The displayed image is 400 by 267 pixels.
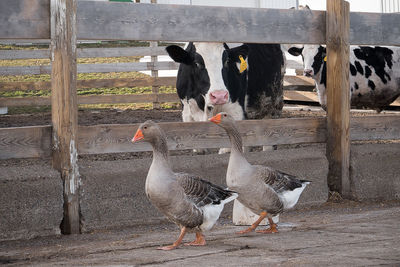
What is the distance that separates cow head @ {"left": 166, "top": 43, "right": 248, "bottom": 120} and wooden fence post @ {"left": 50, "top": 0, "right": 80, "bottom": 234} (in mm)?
2083

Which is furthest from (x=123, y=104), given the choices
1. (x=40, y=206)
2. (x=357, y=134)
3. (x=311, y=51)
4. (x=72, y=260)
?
(x=72, y=260)

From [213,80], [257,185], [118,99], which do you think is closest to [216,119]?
[257,185]

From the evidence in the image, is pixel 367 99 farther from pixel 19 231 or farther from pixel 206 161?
pixel 19 231

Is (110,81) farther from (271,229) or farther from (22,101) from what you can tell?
(271,229)

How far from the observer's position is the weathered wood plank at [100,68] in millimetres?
15227

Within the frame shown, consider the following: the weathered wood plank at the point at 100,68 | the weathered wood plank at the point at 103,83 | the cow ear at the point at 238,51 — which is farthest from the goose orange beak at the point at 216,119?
the weathered wood plank at the point at 100,68

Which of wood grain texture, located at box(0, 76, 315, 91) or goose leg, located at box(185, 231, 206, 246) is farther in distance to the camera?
wood grain texture, located at box(0, 76, 315, 91)

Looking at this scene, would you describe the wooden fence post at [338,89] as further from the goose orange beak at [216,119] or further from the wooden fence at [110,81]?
the wooden fence at [110,81]

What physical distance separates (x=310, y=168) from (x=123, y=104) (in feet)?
34.7

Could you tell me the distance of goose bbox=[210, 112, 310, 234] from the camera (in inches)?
219

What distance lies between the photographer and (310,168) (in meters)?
7.18

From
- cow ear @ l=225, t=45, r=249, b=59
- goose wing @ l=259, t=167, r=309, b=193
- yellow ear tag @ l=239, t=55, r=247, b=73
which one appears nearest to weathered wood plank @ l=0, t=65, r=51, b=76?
cow ear @ l=225, t=45, r=249, b=59

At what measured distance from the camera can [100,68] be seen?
54.2ft

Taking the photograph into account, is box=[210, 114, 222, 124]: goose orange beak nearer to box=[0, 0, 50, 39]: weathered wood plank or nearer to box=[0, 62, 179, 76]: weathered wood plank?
box=[0, 0, 50, 39]: weathered wood plank
